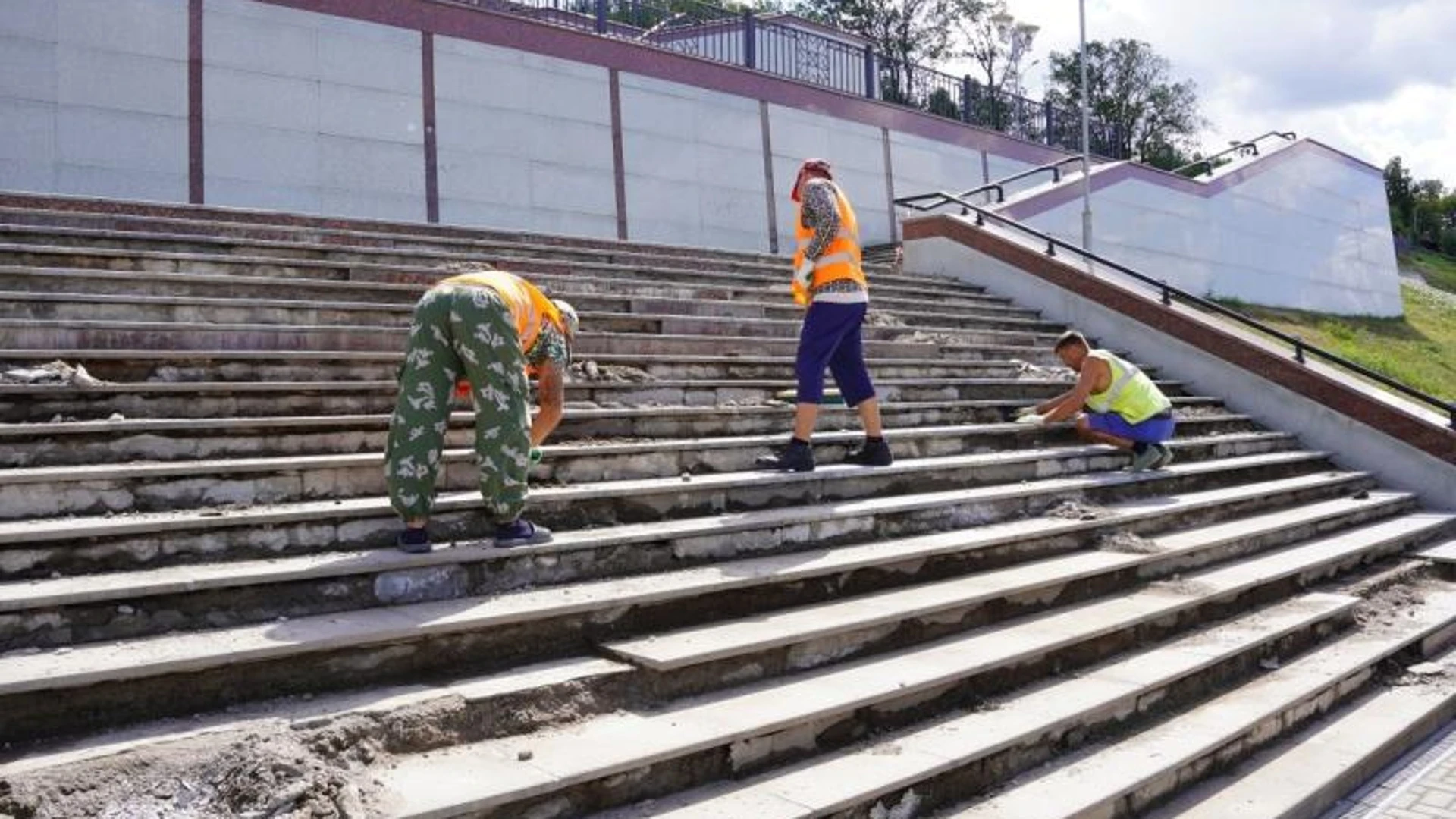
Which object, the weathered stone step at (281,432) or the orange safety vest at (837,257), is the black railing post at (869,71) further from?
the orange safety vest at (837,257)

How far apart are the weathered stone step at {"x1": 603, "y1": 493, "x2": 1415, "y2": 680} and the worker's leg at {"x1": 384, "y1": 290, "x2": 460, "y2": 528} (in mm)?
864

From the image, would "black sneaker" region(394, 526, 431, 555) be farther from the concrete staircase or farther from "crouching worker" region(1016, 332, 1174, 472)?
"crouching worker" region(1016, 332, 1174, 472)

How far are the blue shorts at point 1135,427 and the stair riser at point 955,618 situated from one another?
826 millimetres

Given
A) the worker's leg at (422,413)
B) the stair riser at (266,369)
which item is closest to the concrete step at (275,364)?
the stair riser at (266,369)

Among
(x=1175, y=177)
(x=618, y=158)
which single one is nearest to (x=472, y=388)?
(x=618, y=158)

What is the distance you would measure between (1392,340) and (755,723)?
1969 centimetres

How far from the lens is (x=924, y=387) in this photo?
8.06m

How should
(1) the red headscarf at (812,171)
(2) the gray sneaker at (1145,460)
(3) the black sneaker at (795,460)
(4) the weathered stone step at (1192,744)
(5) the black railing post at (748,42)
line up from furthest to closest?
(5) the black railing post at (748,42) → (2) the gray sneaker at (1145,460) → (1) the red headscarf at (812,171) → (3) the black sneaker at (795,460) → (4) the weathered stone step at (1192,744)

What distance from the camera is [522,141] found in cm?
1388

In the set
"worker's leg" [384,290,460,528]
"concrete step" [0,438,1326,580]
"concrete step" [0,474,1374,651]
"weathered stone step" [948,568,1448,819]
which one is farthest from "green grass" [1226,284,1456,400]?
"worker's leg" [384,290,460,528]

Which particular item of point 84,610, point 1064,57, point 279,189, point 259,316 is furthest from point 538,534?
point 1064,57

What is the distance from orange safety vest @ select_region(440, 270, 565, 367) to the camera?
4301mm

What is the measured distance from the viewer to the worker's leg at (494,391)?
13.7ft

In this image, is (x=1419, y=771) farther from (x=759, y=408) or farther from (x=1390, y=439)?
(x=1390, y=439)
